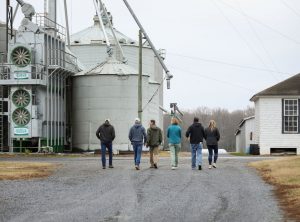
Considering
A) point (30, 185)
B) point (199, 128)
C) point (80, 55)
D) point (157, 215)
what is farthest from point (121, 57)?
point (157, 215)

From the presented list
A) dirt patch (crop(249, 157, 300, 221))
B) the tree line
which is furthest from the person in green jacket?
the tree line

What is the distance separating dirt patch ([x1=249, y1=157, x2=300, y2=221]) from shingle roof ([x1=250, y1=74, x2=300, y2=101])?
17227mm

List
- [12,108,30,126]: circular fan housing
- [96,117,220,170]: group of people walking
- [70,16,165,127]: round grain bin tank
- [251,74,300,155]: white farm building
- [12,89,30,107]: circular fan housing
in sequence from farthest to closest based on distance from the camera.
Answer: [70,16,165,127]: round grain bin tank, [251,74,300,155]: white farm building, [12,89,30,107]: circular fan housing, [12,108,30,126]: circular fan housing, [96,117,220,170]: group of people walking

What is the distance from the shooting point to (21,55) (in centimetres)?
4181

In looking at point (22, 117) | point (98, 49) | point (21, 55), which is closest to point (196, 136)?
point (22, 117)

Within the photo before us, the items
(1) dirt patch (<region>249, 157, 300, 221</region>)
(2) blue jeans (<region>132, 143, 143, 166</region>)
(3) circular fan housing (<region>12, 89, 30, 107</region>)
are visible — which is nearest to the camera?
(1) dirt patch (<region>249, 157, 300, 221</region>)

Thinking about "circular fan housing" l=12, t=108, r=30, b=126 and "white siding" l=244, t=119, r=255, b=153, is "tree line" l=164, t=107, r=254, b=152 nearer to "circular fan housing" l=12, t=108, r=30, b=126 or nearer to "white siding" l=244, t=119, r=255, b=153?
"white siding" l=244, t=119, r=255, b=153

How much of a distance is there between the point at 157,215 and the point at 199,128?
12.0 meters

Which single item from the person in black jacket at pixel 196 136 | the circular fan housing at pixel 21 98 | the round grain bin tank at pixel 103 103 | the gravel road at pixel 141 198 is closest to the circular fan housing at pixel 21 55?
the circular fan housing at pixel 21 98

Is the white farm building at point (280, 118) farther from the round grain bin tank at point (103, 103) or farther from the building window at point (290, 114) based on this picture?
the round grain bin tank at point (103, 103)

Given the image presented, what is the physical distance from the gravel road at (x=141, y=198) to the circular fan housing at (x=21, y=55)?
71.5ft

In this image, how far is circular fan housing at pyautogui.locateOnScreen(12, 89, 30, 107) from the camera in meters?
41.8

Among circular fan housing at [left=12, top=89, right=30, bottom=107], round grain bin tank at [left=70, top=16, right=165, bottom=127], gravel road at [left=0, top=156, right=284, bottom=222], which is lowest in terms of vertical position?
gravel road at [left=0, top=156, right=284, bottom=222]

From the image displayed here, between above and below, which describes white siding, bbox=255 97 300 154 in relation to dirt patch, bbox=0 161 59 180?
above
